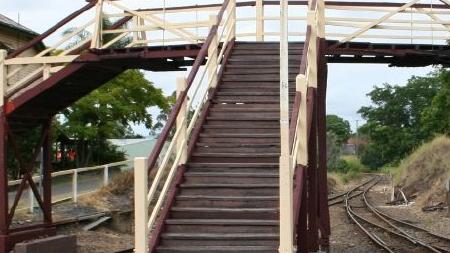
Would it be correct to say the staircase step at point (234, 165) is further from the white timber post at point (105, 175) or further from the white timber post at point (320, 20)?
the white timber post at point (105, 175)

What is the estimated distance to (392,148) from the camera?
9681cm

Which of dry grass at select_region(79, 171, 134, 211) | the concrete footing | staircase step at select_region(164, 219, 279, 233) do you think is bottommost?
the concrete footing

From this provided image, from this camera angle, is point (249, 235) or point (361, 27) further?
point (361, 27)

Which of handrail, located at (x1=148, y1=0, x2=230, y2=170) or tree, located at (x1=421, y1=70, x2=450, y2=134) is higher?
tree, located at (x1=421, y1=70, x2=450, y2=134)

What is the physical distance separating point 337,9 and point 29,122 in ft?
24.4

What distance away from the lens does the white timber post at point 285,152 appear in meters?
6.41

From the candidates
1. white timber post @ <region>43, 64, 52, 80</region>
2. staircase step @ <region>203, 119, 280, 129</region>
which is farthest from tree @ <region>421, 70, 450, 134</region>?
staircase step @ <region>203, 119, 280, 129</region>

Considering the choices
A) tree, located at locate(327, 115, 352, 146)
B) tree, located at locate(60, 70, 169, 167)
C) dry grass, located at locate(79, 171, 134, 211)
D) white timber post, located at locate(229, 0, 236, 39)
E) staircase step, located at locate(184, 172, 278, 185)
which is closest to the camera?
staircase step, located at locate(184, 172, 278, 185)

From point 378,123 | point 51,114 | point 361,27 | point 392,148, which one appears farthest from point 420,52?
point 378,123

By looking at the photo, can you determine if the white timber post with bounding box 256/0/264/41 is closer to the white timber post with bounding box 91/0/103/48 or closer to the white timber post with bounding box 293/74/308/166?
the white timber post with bounding box 91/0/103/48

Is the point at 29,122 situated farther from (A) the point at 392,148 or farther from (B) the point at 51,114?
(A) the point at 392,148

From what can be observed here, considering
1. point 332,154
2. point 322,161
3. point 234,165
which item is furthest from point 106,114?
point 332,154

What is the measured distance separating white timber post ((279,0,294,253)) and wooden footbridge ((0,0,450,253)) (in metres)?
0.01

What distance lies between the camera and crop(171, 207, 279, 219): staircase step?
835cm
